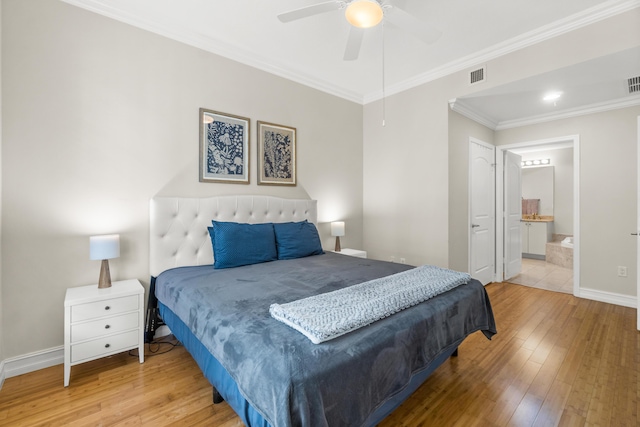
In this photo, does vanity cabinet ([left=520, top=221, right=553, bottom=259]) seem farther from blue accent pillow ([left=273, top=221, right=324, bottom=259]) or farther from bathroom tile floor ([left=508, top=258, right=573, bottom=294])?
blue accent pillow ([left=273, top=221, right=324, bottom=259])

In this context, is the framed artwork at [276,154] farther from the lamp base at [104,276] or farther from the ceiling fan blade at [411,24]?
the ceiling fan blade at [411,24]

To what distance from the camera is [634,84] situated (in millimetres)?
3164

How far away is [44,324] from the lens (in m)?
2.23

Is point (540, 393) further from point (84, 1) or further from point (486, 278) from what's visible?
point (84, 1)

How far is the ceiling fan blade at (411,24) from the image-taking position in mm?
1979

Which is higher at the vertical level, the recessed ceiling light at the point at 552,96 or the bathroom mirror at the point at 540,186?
the recessed ceiling light at the point at 552,96

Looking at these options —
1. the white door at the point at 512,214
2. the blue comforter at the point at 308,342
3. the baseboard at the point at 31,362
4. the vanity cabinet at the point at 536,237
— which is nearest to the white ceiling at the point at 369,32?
the white door at the point at 512,214

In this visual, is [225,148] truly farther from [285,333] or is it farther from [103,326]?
[285,333]

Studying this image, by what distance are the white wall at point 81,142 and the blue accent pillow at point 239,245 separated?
1.83ft

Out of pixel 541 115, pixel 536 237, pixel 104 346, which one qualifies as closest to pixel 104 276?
pixel 104 346

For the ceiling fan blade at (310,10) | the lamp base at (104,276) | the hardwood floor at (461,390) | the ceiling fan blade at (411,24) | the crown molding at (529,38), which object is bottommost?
the hardwood floor at (461,390)

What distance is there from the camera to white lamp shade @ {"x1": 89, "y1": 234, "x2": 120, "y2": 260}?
2.17 meters

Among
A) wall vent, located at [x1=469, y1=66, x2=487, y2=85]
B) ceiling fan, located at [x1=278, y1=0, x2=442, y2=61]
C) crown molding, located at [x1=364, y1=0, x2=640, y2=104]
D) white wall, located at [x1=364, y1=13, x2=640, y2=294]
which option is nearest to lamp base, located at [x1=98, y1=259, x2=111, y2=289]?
ceiling fan, located at [x1=278, y1=0, x2=442, y2=61]

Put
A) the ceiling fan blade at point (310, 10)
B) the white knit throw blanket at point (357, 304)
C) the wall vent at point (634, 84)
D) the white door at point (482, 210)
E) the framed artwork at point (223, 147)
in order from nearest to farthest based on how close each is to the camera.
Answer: the white knit throw blanket at point (357, 304) → the ceiling fan blade at point (310, 10) → the framed artwork at point (223, 147) → the wall vent at point (634, 84) → the white door at point (482, 210)
